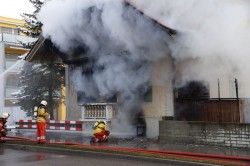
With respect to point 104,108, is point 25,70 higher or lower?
higher

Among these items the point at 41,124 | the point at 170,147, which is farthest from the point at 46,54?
the point at 170,147

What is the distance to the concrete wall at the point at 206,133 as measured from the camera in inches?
379

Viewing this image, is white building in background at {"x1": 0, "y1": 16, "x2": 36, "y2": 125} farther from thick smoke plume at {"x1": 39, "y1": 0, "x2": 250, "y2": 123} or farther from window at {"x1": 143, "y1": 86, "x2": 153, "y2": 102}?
window at {"x1": 143, "y1": 86, "x2": 153, "y2": 102}

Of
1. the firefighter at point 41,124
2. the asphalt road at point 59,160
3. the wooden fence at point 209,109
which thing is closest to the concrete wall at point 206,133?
the wooden fence at point 209,109

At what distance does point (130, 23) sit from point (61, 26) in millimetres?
3160

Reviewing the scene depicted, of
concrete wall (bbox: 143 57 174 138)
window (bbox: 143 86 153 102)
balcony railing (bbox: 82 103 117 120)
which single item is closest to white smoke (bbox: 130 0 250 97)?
concrete wall (bbox: 143 57 174 138)

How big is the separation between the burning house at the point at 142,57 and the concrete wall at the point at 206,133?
1108mm

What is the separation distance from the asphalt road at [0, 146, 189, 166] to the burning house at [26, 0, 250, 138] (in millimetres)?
4055

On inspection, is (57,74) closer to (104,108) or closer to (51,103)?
(51,103)

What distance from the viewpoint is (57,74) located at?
21.6 meters

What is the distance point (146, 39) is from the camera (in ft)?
37.7

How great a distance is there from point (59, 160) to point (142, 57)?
4997mm

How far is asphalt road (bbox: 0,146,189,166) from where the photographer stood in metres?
8.10

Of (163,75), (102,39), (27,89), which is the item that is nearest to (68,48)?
(102,39)
